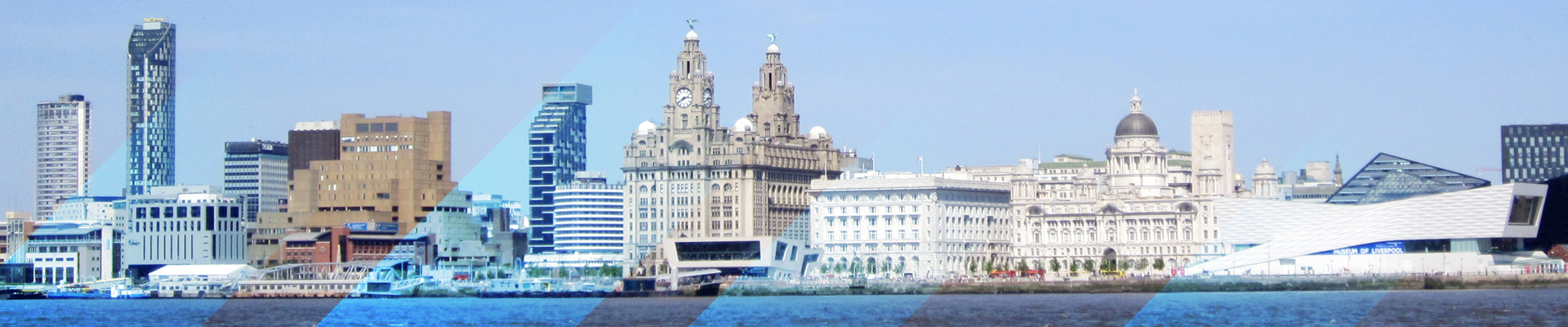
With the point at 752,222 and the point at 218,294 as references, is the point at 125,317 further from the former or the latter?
the point at 752,222

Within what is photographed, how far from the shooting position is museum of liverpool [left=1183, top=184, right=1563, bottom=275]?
169750 mm

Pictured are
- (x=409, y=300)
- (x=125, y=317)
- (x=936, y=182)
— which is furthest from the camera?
(x=936, y=182)

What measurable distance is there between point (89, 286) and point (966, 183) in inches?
2492

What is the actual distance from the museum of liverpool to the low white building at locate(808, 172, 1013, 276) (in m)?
19.5

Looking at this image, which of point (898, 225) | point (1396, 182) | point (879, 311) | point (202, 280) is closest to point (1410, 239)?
point (1396, 182)

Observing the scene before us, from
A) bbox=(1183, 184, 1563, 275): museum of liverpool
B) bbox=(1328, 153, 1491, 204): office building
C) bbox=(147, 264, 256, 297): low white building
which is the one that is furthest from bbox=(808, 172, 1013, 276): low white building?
bbox=(147, 264, 256, 297): low white building

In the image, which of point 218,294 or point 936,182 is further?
point 936,182

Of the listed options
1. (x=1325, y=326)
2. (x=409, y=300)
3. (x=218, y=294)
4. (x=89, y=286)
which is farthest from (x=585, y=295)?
(x=1325, y=326)

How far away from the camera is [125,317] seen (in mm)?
132375

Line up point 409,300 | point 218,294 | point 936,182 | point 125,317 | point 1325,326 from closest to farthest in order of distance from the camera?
point 1325,326 → point 125,317 → point 409,300 → point 218,294 → point 936,182

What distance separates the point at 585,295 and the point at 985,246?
41.5m

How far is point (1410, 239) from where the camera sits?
6762 inches

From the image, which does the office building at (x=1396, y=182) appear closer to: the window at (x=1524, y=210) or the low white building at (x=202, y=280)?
the window at (x=1524, y=210)

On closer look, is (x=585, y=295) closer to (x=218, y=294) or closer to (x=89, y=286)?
(x=218, y=294)
